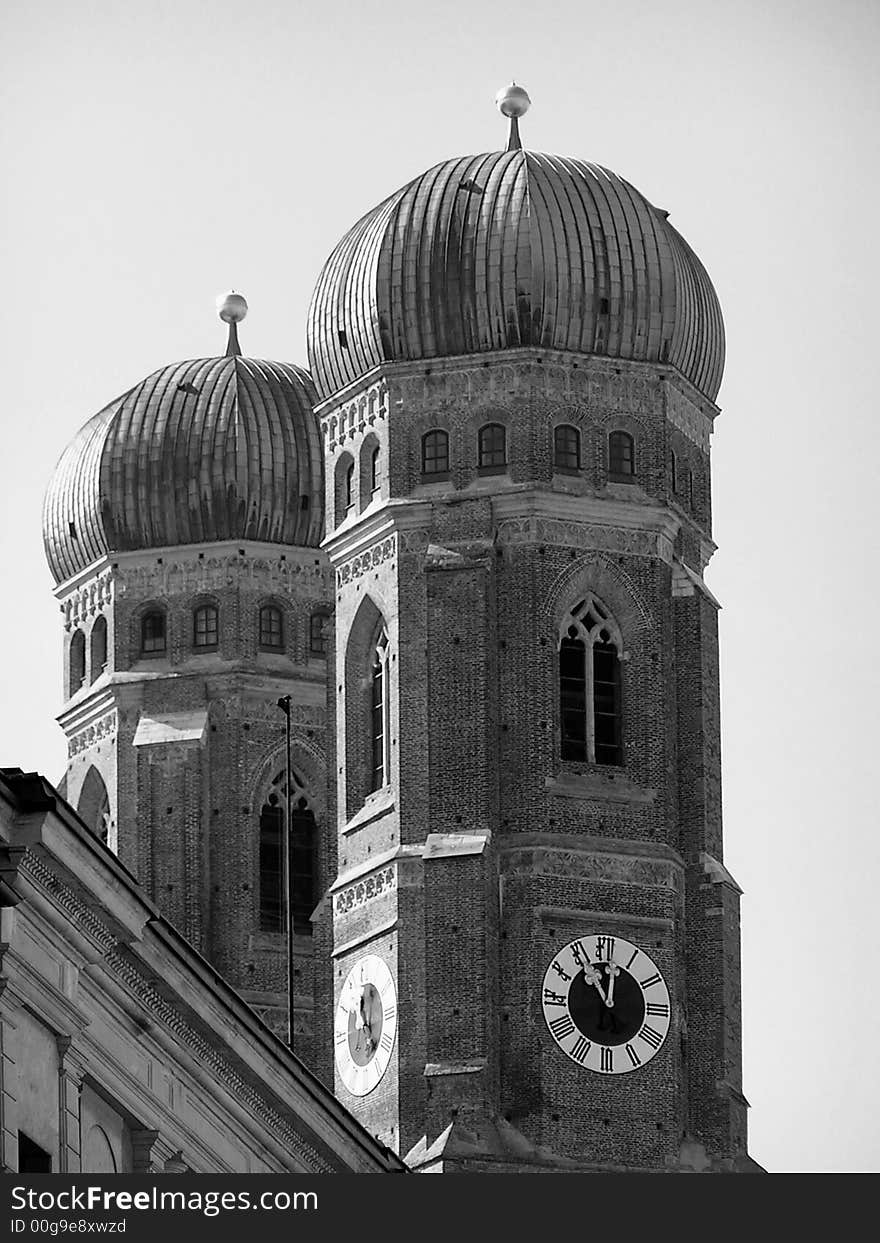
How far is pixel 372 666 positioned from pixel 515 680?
3.28 m

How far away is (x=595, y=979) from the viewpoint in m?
87.1

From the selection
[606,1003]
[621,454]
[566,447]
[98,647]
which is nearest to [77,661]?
[98,647]

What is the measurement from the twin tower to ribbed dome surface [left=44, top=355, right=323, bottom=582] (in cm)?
758

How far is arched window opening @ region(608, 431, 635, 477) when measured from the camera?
90.3 m

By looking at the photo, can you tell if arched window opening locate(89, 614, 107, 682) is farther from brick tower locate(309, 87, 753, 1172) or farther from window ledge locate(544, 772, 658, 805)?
window ledge locate(544, 772, 658, 805)

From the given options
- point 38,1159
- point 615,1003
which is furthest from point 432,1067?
point 38,1159

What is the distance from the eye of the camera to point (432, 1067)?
8600cm

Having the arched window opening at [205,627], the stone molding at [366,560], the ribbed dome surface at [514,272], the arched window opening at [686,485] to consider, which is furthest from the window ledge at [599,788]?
the arched window opening at [205,627]

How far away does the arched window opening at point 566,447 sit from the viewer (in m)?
89.8

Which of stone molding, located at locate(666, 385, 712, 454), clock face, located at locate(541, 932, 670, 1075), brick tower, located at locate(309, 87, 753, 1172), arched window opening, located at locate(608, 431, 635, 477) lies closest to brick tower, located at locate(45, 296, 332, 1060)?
brick tower, located at locate(309, 87, 753, 1172)

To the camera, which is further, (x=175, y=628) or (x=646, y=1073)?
(x=175, y=628)

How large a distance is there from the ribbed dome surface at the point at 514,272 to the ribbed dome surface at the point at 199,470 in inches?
336

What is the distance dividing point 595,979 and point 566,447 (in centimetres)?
922

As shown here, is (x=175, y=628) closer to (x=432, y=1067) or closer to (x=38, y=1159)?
(x=432, y=1067)
